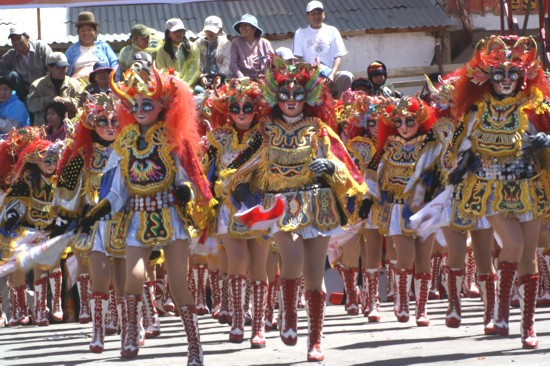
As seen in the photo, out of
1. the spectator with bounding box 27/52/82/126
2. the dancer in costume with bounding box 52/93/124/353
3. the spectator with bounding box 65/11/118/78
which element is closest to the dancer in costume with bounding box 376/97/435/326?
the dancer in costume with bounding box 52/93/124/353

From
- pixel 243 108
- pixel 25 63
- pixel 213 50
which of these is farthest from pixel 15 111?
pixel 243 108

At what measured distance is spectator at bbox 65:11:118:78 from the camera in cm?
1737

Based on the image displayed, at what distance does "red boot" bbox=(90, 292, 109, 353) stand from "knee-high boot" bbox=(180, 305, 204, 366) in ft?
4.98

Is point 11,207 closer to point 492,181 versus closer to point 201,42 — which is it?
point 201,42

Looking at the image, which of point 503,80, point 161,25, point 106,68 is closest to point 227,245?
point 503,80

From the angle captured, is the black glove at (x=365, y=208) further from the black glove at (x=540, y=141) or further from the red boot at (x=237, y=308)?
the black glove at (x=540, y=141)

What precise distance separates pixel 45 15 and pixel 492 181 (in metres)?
12.3

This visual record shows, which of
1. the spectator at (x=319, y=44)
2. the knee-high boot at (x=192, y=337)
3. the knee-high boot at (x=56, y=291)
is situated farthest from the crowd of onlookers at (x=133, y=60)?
the knee-high boot at (x=192, y=337)

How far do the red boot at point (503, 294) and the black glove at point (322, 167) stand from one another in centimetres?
158

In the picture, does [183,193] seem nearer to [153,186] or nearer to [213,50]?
[153,186]

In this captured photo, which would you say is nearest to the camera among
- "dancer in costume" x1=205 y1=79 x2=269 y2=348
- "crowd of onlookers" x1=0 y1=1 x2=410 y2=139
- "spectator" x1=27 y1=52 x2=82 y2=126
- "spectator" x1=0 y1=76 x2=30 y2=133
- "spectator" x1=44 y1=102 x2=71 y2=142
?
"dancer in costume" x1=205 y1=79 x2=269 y2=348

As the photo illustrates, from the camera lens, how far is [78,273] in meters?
13.8

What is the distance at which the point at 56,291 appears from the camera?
1556 centimetres

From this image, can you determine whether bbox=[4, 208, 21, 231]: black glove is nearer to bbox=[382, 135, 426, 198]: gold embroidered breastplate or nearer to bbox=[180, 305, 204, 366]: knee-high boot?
bbox=[382, 135, 426, 198]: gold embroidered breastplate
